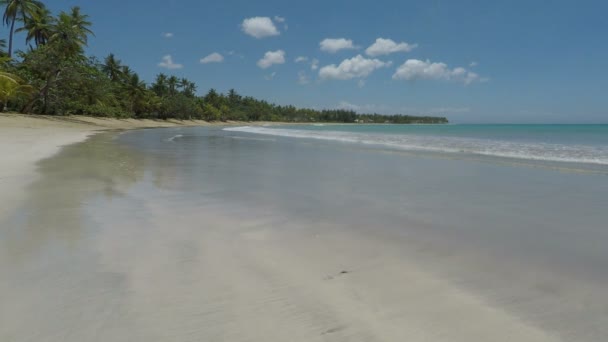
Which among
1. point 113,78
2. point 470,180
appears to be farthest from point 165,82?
point 470,180

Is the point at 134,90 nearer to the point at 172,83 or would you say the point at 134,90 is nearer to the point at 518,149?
the point at 172,83

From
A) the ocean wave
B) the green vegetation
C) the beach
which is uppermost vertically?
the green vegetation

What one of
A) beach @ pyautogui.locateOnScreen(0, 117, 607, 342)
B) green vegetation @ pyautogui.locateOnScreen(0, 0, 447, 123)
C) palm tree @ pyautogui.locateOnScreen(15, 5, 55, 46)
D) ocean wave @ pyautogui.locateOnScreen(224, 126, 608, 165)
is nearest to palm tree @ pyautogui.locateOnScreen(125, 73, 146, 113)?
green vegetation @ pyautogui.locateOnScreen(0, 0, 447, 123)

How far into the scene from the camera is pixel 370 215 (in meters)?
4.80

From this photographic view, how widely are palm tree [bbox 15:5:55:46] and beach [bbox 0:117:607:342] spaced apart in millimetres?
53092

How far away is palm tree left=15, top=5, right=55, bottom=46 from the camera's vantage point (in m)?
45.9

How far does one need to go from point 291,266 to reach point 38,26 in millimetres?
58976

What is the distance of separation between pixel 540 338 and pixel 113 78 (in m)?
81.6

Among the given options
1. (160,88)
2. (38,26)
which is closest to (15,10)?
(38,26)

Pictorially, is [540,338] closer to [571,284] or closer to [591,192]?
[571,284]

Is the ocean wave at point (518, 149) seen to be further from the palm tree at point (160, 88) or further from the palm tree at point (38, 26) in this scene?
the palm tree at point (160, 88)

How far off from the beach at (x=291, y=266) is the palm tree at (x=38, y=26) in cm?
5309

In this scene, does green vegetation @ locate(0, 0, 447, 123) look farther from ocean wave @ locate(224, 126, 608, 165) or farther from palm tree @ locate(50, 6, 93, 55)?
ocean wave @ locate(224, 126, 608, 165)

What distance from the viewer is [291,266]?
2963mm
